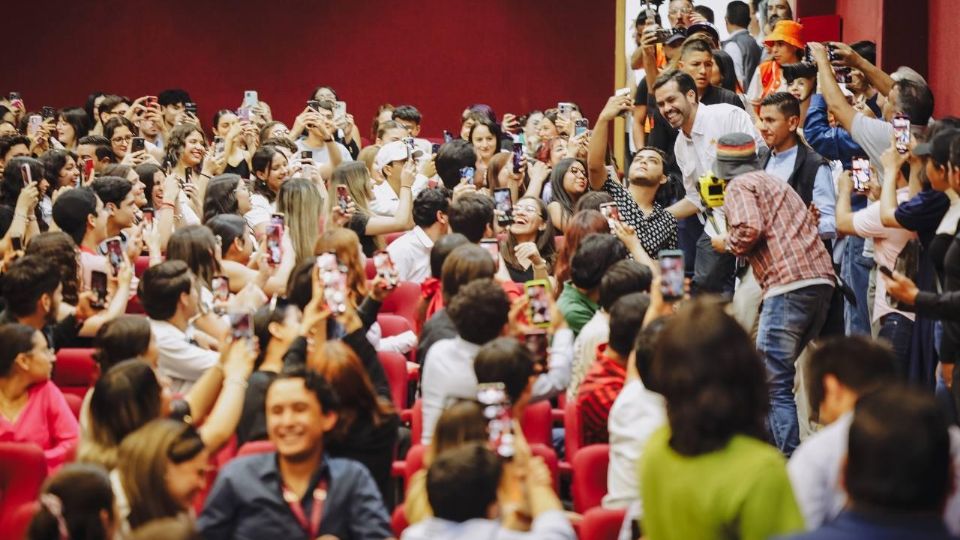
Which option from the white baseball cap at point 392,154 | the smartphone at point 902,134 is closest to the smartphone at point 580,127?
the white baseball cap at point 392,154

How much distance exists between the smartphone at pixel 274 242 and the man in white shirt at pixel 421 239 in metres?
0.85

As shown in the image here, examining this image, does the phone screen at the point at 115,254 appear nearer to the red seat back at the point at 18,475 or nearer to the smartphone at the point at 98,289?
the smartphone at the point at 98,289

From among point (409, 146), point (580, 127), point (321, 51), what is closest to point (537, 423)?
point (409, 146)

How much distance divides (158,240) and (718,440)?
4231 mm

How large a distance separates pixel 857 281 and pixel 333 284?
10.3 feet

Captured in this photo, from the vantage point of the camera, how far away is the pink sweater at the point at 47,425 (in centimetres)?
435

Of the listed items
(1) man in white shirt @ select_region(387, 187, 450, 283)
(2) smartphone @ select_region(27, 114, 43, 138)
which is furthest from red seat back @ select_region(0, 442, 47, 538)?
(2) smartphone @ select_region(27, 114, 43, 138)

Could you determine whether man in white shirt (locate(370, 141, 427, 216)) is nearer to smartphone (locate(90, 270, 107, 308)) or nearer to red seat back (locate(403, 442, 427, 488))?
smartphone (locate(90, 270, 107, 308))

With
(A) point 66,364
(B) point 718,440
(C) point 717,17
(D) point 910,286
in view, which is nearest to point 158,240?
(A) point 66,364

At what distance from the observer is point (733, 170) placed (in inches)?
252

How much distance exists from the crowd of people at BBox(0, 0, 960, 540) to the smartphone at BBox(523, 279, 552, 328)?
1cm

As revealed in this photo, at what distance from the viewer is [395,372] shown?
526cm

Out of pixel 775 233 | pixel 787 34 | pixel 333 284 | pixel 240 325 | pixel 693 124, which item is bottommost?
pixel 240 325

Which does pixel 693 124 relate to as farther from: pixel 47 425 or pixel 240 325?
pixel 47 425
